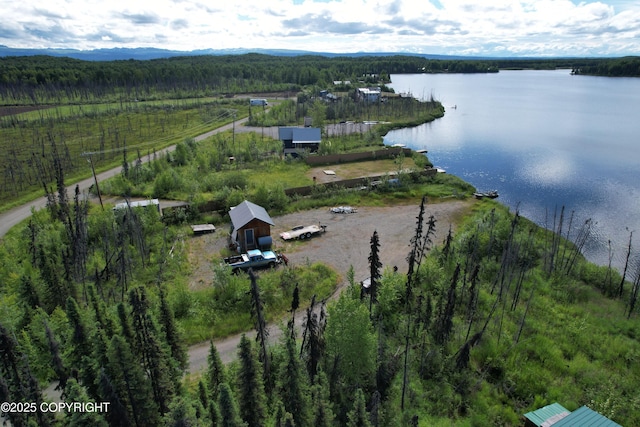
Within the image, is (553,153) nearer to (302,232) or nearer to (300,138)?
(300,138)

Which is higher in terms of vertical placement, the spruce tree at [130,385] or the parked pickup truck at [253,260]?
the spruce tree at [130,385]

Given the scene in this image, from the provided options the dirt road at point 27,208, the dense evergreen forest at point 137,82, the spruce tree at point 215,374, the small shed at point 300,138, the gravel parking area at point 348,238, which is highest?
the dense evergreen forest at point 137,82

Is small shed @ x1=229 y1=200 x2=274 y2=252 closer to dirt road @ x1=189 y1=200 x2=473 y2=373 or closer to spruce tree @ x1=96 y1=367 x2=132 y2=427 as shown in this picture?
dirt road @ x1=189 y1=200 x2=473 y2=373

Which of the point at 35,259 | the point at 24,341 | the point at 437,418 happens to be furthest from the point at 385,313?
the point at 35,259

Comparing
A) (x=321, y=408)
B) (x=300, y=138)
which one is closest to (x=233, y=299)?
(x=321, y=408)

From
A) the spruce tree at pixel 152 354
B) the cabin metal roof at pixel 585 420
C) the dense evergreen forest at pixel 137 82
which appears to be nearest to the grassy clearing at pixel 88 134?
the dense evergreen forest at pixel 137 82

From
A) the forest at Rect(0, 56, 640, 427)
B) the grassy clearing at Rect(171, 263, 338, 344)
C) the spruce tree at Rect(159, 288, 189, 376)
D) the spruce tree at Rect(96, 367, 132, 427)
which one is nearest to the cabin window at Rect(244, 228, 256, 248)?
the grassy clearing at Rect(171, 263, 338, 344)

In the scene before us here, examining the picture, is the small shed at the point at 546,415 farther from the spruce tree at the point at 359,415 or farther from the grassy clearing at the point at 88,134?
the grassy clearing at the point at 88,134
